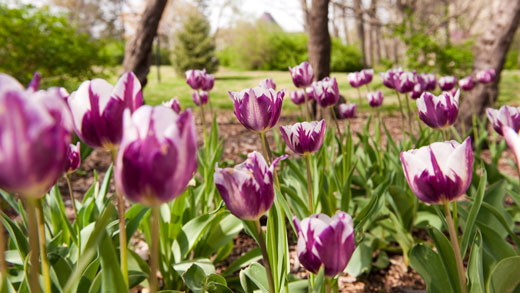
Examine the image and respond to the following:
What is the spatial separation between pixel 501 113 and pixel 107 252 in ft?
3.86

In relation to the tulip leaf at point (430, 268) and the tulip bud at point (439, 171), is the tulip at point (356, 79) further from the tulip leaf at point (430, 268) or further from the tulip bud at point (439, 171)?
the tulip bud at point (439, 171)

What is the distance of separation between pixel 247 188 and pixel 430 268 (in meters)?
0.71

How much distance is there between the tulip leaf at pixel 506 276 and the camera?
3.37 feet

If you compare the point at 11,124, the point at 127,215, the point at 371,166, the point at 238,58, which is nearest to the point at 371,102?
the point at 371,166

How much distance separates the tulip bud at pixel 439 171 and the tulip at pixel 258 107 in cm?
37

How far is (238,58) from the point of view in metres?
20.8

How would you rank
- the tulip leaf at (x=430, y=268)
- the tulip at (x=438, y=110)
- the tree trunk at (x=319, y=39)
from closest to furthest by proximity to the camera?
the tulip leaf at (x=430, y=268)
the tulip at (x=438, y=110)
the tree trunk at (x=319, y=39)

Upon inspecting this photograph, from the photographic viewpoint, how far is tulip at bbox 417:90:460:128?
147 cm

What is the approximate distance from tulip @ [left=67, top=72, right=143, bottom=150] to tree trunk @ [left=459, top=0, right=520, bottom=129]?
388 centimetres

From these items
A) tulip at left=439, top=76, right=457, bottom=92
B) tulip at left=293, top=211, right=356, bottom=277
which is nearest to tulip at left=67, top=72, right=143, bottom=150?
tulip at left=293, top=211, right=356, bottom=277

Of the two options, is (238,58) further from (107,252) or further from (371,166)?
(107,252)

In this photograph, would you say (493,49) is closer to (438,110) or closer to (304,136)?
(438,110)

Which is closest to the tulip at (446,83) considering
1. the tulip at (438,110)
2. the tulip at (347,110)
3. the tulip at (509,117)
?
the tulip at (347,110)

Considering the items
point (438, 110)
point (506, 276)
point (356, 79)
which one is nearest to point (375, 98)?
point (356, 79)
